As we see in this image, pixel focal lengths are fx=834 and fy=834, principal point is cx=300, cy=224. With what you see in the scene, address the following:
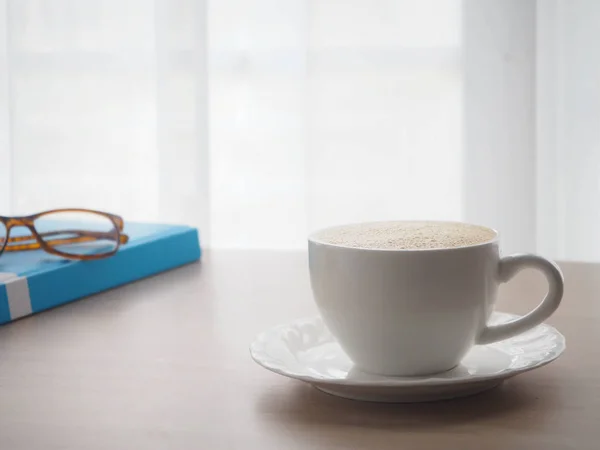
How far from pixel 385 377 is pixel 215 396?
96mm

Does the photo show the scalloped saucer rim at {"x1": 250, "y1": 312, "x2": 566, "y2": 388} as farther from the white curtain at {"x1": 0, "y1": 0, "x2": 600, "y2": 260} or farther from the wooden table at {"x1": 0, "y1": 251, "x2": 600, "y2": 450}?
the white curtain at {"x1": 0, "y1": 0, "x2": 600, "y2": 260}

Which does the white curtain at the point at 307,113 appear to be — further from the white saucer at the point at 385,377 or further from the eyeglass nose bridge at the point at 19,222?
the white saucer at the point at 385,377

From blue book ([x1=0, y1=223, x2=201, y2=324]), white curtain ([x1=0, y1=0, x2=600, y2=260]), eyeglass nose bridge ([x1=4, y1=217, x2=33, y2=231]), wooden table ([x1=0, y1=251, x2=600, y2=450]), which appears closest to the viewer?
wooden table ([x1=0, y1=251, x2=600, y2=450])

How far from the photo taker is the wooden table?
40 cm

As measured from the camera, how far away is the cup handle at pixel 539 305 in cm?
47

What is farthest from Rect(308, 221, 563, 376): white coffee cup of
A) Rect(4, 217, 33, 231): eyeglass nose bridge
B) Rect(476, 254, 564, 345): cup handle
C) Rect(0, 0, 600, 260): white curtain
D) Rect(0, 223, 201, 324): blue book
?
Rect(0, 0, 600, 260): white curtain

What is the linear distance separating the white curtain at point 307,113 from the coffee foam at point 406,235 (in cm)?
135

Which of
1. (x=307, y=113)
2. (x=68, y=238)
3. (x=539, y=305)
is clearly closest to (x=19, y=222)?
(x=68, y=238)

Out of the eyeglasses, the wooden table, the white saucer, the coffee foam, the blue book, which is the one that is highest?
the coffee foam

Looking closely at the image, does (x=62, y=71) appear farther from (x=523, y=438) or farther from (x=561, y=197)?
(x=523, y=438)

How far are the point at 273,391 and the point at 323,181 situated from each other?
1431mm

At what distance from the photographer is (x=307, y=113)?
1885 mm

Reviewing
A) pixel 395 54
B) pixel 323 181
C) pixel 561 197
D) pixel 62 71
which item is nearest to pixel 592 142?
pixel 561 197

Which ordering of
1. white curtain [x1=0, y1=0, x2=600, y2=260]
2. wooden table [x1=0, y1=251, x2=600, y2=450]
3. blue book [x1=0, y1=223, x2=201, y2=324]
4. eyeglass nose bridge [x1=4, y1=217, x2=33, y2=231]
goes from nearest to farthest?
wooden table [x1=0, y1=251, x2=600, y2=450] → blue book [x1=0, y1=223, x2=201, y2=324] → eyeglass nose bridge [x1=4, y1=217, x2=33, y2=231] → white curtain [x1=0, y1=0, x2=600, y2=260]
